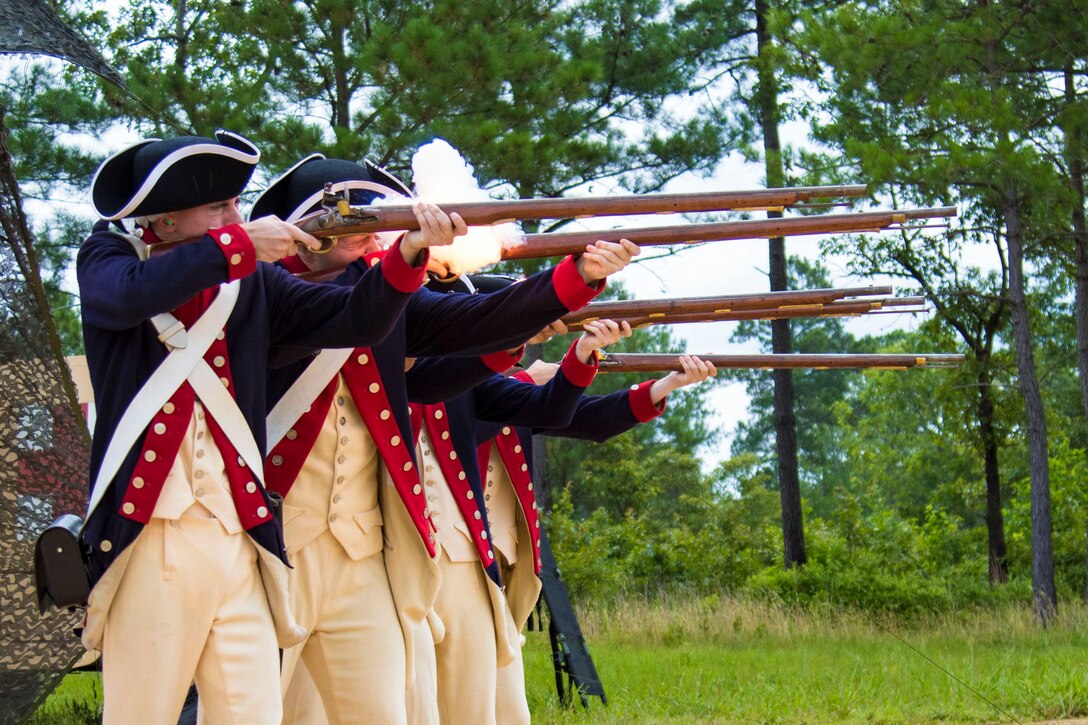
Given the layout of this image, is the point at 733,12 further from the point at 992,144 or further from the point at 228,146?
the point at 228,146

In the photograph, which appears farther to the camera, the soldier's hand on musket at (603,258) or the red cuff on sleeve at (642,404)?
the red cuff on sleeve at (642,404)

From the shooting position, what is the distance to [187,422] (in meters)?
3.52

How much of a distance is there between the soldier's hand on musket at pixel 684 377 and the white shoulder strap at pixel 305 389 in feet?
6.82

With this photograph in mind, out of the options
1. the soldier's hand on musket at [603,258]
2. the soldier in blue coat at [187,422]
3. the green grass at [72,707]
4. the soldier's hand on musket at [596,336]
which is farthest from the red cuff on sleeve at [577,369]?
the green grass at [72,707]

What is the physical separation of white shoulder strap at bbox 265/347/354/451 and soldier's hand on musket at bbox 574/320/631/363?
4.25 ft

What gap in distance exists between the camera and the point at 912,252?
15.6 metres

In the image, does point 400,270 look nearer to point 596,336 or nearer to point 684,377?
point 596,336

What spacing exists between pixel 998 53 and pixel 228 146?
443 inches

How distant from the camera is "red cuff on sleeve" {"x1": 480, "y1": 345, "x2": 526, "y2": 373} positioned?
4633 millimetres

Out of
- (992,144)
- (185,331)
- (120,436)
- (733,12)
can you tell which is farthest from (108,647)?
(733,12)

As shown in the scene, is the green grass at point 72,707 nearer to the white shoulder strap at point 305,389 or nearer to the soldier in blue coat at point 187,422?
the white shoulder strap at point 305,389

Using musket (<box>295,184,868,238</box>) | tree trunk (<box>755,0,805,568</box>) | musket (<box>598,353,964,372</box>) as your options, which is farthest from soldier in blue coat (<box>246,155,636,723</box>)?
tree trunk (<box>755,0,805,568</box>)

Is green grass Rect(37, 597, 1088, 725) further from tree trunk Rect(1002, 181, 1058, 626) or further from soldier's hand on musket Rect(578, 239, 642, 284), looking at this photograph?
soldier's hand on musket Rect(578, 239, 642, 284)

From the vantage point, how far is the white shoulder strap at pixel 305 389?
4.11 m
